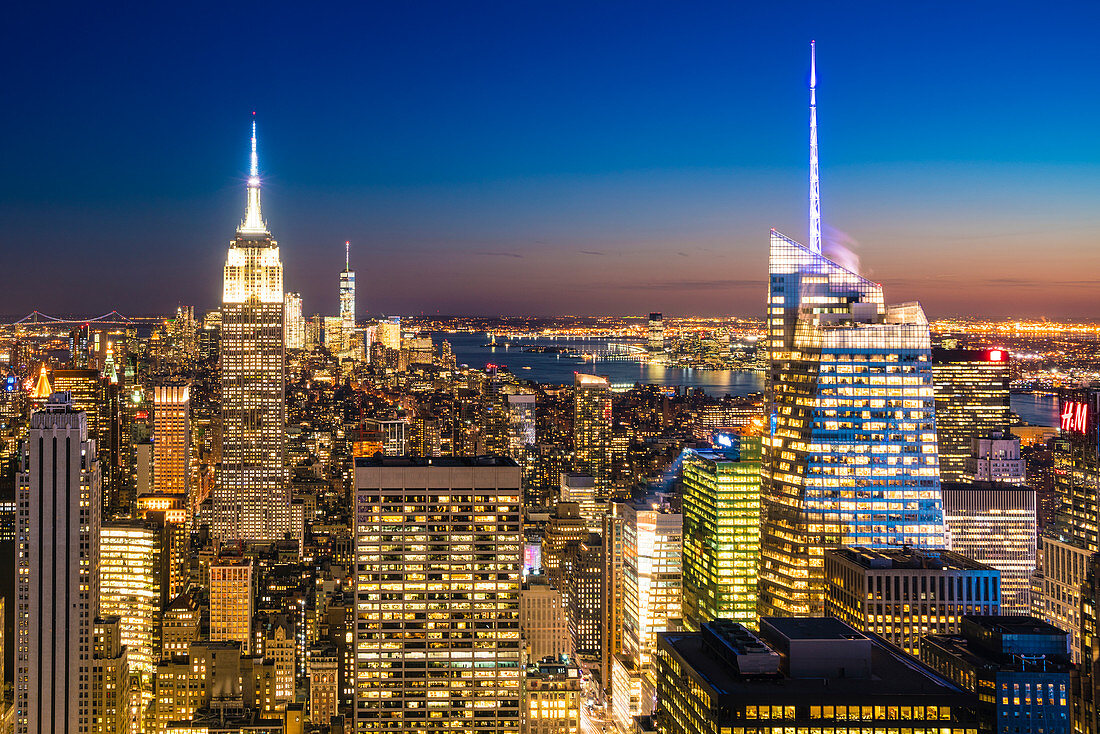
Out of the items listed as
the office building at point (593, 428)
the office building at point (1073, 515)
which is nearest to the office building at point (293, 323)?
the office building at point (593, 428)

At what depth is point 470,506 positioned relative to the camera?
118 feet

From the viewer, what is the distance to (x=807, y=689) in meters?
22.5

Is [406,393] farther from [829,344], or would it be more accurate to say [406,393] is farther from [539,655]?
[829,344]

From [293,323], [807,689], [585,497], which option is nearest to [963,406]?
[585,497]

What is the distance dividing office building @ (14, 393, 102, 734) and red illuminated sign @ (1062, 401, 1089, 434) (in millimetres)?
30642

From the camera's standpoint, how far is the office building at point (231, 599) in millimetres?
51281

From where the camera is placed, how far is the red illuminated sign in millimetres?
36406

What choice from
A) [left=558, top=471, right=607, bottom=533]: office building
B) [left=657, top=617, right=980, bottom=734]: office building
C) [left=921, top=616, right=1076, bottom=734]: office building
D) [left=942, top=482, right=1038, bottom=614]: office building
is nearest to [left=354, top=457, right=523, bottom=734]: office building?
[left=657, top=617, right=980, bottom=734]: office building

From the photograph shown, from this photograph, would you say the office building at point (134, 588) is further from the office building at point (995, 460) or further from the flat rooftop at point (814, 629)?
the office building at point (995, 460)

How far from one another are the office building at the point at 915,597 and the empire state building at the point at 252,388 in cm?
4800

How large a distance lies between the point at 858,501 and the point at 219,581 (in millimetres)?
26712

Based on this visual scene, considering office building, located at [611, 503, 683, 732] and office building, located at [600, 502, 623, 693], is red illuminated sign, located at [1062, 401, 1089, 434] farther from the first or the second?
office building, located at [600, 502, 623, 693]

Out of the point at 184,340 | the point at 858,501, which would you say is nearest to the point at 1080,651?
the point at 858,501

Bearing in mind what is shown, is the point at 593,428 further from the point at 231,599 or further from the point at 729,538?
the point at 729,538
